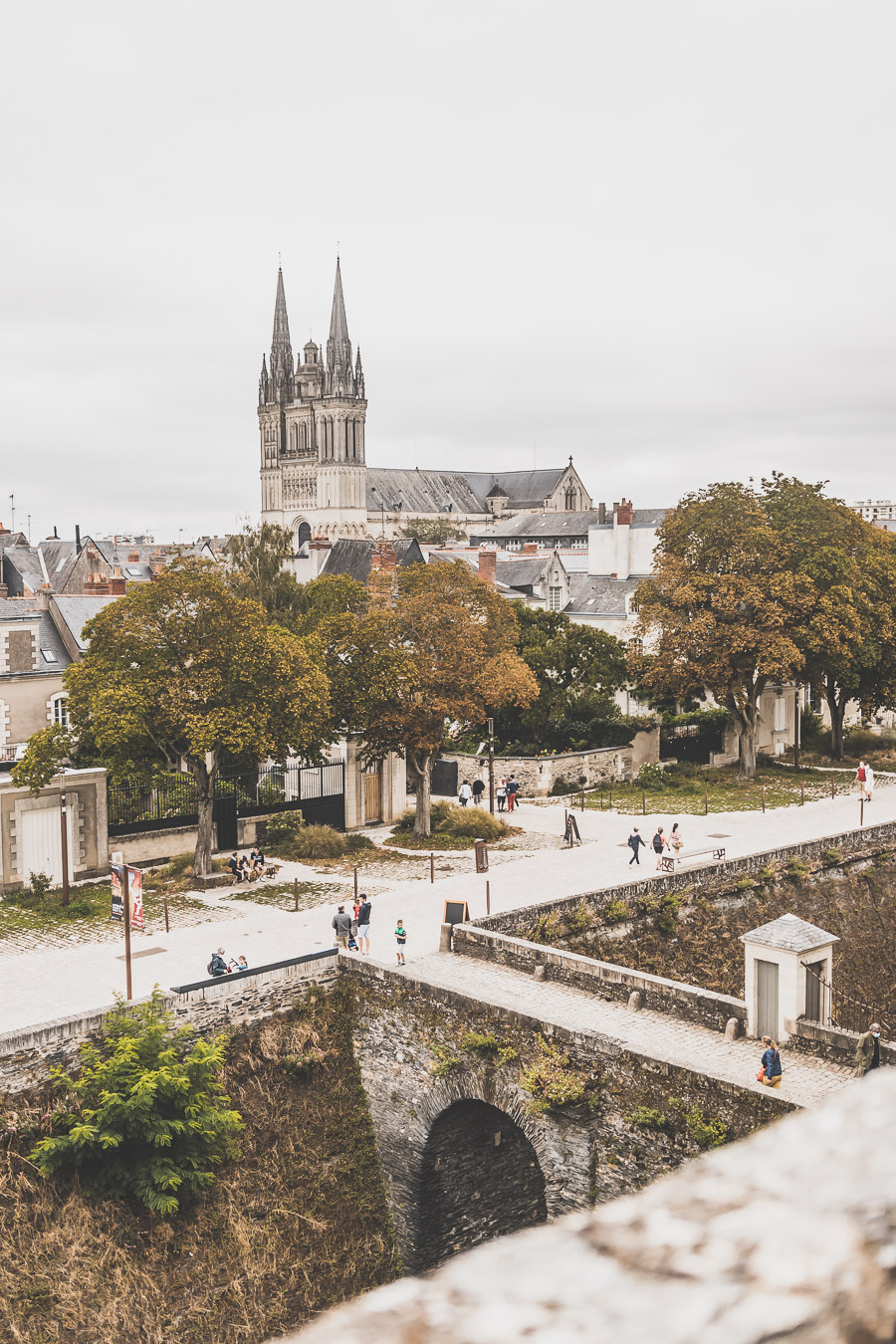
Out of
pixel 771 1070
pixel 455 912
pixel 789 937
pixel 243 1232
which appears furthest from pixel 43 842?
pixel 771 1070

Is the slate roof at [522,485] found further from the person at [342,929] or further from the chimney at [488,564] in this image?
the person at [342,929]

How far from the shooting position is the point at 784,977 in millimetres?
12648

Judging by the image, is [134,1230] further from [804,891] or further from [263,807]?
[804,891]

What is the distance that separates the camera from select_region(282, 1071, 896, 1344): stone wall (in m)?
1.62

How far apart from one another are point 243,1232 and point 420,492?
11230cm

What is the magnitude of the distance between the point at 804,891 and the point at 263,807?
1131cm

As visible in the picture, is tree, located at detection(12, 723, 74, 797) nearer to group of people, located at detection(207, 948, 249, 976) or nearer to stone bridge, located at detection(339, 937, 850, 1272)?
group of people, located at detection(207, 948, 249, 976)

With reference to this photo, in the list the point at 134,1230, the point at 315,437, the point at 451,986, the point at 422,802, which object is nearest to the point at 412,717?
the point at 422,802

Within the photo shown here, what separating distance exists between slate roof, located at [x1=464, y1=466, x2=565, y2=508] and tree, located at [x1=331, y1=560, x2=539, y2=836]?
101 metres

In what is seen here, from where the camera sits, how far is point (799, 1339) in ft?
5.11

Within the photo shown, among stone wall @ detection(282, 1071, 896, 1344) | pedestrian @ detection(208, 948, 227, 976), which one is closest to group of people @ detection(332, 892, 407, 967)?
pedestrian @ detection(208, 948, 227, 976)

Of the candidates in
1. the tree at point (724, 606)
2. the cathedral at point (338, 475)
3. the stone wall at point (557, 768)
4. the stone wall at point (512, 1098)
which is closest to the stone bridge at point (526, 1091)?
the stone wall at point (512, 1098)

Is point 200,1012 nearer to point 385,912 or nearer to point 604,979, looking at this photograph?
point 385,912

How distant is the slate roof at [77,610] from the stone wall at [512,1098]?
19307 mm
